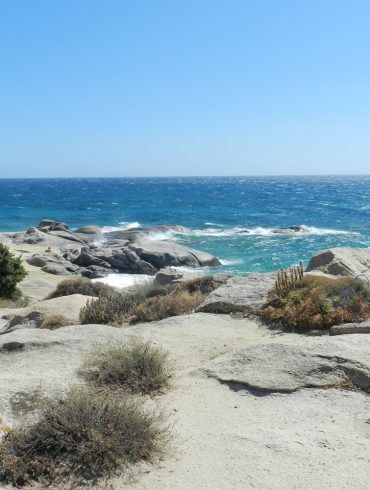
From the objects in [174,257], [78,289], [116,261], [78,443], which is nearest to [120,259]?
[116,261]

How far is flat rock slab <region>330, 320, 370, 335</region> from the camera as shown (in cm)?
930

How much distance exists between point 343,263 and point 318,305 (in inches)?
222

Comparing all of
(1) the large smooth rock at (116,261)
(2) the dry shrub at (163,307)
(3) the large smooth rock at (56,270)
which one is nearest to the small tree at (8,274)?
(3) the large smooth rock at (56,270)

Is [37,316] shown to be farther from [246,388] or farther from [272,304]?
[246,388]

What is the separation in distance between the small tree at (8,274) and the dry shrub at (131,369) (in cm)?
1463

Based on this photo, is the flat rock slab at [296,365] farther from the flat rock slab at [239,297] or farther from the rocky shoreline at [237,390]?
the flat rock slab at [239,297]

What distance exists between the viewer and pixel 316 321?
10.0 m

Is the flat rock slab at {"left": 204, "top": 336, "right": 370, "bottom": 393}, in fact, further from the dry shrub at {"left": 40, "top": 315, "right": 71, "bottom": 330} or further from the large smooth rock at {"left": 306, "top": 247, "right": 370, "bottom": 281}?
the large smooth rock at {"left": 306, "top": 247, "right": 370, "bottom": 281}

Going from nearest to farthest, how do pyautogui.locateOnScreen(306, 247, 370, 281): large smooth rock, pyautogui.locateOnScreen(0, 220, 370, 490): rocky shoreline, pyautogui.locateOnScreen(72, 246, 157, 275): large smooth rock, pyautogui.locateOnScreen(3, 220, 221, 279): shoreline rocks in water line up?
pyautogui.locateOnScreen(0, 220, 370, 490): rocky shoreline < pyautogui.locateOnScreen(306, 247, 370, 281): large smooth rock < pyautogui.locateOnScreen(3, 220, 221, 279): shoreline rocks in water < pyautogui.locateOnScreen(72, 246, 157, 275): large smooth rock

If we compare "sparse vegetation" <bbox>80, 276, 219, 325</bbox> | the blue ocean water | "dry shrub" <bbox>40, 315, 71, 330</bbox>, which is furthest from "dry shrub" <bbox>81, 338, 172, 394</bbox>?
the blue ocean water

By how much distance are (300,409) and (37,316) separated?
7606 mm

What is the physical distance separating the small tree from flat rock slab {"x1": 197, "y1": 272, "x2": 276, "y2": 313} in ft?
38.0

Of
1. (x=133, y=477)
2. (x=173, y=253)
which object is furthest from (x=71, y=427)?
(x=173, y=253)

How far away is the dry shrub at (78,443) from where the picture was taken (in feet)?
16.1
